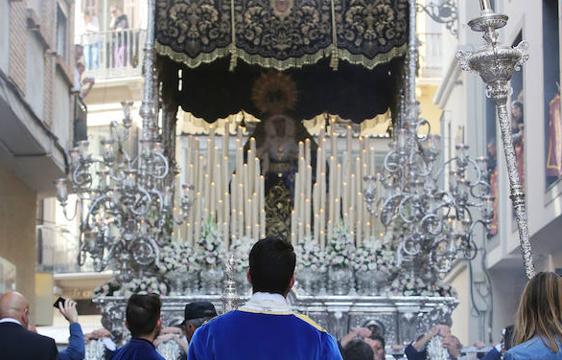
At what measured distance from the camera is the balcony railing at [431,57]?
30.9m

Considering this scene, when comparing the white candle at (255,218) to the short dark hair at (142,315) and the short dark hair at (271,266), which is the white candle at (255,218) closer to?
the short dark hair at (142,315)

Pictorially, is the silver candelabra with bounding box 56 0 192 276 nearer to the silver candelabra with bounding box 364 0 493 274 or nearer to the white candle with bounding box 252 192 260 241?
the white candle with bounding box 252 192 260 241

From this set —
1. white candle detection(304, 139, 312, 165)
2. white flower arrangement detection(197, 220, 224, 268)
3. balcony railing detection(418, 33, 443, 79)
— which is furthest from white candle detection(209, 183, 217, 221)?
balcony railing detection(418, 33, 443, 79)

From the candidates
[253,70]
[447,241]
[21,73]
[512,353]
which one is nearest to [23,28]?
[21,73]

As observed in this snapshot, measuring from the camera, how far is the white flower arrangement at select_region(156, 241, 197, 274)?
15.6 metres

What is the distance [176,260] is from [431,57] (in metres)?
16.5

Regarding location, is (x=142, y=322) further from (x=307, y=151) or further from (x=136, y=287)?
(x=307, y=151)

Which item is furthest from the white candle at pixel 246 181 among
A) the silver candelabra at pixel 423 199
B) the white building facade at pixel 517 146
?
the white building facade at pixel 517 146

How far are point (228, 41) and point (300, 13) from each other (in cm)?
83

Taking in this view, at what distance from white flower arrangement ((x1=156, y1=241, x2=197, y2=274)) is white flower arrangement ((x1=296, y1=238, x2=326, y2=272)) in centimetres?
109

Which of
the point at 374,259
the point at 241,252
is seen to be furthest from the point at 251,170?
the point at 374,259

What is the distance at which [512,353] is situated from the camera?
5.52m

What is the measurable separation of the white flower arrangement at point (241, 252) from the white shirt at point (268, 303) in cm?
953

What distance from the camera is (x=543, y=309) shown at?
18.2ft
